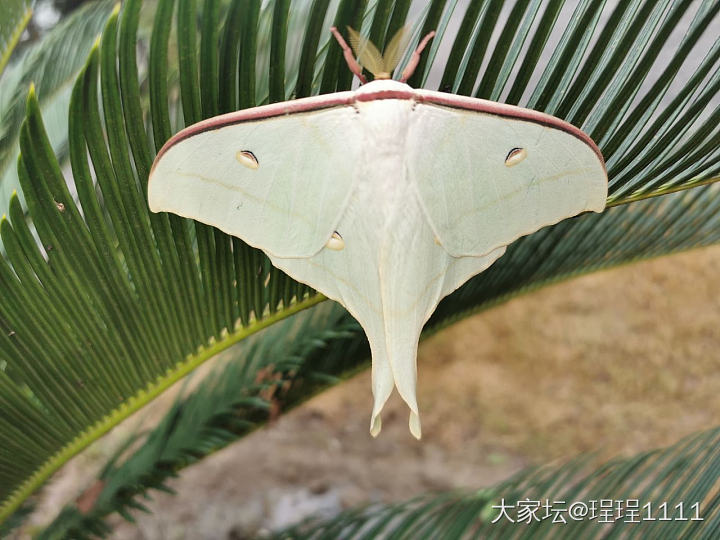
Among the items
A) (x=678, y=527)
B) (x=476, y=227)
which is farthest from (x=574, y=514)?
(x=476, y=227)

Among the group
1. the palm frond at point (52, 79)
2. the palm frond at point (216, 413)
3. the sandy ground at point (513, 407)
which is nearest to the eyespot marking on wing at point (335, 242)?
the palm frond at point (216, 413)

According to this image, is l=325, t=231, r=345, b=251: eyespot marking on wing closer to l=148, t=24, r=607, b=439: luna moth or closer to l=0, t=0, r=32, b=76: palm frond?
l=148, t=24, r=607, b=439: luna moth

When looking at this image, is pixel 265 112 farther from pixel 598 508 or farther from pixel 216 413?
pixel 598 508

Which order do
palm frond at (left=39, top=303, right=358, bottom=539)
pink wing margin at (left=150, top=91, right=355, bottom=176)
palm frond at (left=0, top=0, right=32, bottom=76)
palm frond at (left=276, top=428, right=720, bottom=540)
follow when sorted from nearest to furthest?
1. pink wing margin at (left=150, top=91, right=355, bottom=176)
2. palm frond at (left=276, top=428, right=720, bottom=540)
3. palm frond at (left=39, top=303, right=358, bottom=539)
4. palm frond at (left=0, top=0, right=32, bottom=76)

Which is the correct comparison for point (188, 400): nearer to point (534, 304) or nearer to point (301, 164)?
point (301, 164)

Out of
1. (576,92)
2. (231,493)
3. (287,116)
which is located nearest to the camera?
(287,116)

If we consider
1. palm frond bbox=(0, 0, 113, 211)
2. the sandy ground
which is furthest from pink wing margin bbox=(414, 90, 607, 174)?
the sandy ground

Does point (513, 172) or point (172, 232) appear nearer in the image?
point (513, 172)
